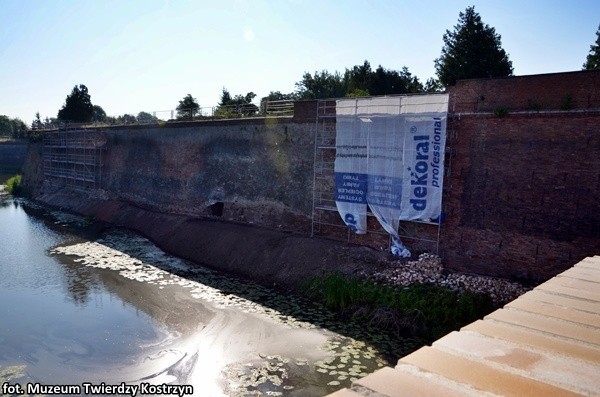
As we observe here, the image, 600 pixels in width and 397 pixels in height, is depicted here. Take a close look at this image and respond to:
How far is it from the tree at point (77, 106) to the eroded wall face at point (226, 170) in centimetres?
2220

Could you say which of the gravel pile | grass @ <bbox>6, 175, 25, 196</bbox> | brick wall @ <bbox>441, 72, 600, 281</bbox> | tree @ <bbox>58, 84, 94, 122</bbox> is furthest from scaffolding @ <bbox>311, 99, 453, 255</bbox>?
tree @ <bbox>58, 84, 94, 122</bbox>

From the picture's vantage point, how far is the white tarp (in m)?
12.0

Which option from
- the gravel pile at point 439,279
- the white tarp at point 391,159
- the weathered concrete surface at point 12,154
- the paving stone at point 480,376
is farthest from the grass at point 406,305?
the weathered concrete surface at point 12,154

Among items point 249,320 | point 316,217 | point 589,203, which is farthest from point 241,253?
point 589,203

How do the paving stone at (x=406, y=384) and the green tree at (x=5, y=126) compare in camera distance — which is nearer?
the paving stone at (x=406, y=384)

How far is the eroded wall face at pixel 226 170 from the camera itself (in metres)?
15.7

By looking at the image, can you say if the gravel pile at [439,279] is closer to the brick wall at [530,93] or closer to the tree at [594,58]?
the brick wall at [530,93]

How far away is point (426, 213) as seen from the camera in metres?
12.1

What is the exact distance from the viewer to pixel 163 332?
1016cm

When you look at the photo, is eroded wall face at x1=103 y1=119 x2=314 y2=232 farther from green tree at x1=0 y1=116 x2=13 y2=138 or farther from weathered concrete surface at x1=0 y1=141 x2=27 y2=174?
green tree at x1=0 y1=116 x2=13 y2=138

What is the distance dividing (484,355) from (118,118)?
34224 mm

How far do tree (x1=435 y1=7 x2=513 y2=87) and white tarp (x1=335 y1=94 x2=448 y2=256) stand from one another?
55.5 feet

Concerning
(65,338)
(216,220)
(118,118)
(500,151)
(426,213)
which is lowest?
(65,338)

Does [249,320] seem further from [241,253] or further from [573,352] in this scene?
[573,352]
